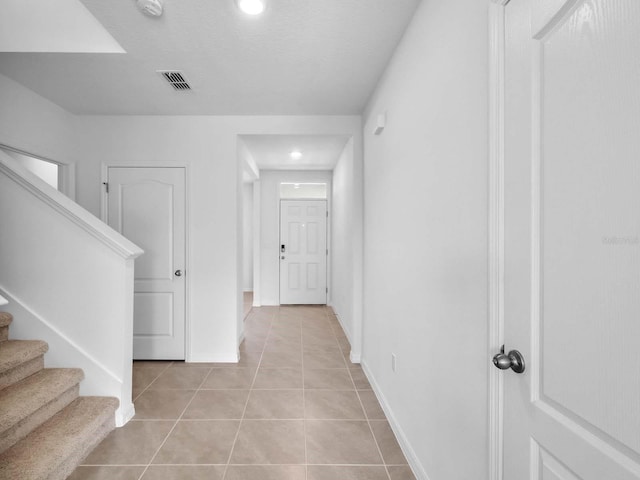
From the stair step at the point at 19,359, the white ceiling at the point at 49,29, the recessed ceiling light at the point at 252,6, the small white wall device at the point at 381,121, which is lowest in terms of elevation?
the stair step at the point at 19,359

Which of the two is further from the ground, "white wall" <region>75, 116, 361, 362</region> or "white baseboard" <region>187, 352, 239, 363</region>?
"white wall" <region>75, 116, 361, 362</region>

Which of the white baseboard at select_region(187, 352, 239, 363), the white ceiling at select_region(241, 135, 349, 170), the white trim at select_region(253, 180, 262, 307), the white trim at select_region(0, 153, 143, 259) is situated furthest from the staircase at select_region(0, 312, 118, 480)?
the white trim at select_region(253, 180, 262, 307)

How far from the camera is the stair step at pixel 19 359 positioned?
6.03 ft

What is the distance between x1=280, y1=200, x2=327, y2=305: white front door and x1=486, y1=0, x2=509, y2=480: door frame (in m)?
4.89

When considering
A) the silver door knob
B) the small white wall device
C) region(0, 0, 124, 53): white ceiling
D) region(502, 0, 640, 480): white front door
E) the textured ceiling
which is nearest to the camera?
region(502, 0, 640, 480): white front door

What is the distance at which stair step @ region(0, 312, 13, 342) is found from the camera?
2.08 m

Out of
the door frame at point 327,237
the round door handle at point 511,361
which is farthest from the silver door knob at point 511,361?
the door frame at point 327,237

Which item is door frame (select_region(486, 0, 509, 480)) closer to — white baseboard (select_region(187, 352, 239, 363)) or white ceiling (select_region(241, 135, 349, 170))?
white ceiling (select_region(241, 135, 349, 170))

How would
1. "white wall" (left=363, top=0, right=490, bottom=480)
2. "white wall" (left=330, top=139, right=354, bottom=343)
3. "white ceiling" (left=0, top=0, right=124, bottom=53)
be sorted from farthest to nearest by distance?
"white wall" (left=330, top=139, right=354, bottom=343), "white ceiling" (left=0, top=0, right=124, bottom=53), "white wall" (left=363, top=0, right=490, bottom=480)

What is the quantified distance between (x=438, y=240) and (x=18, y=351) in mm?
2538

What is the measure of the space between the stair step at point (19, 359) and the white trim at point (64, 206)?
2.54 feet

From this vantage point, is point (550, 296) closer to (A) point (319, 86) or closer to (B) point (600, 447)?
(B) point (600, 447)

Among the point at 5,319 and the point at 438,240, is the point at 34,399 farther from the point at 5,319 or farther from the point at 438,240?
the point at 438,240

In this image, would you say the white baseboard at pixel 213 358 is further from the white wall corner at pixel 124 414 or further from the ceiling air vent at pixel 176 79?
the ceiling air vent at pixel 176 79
